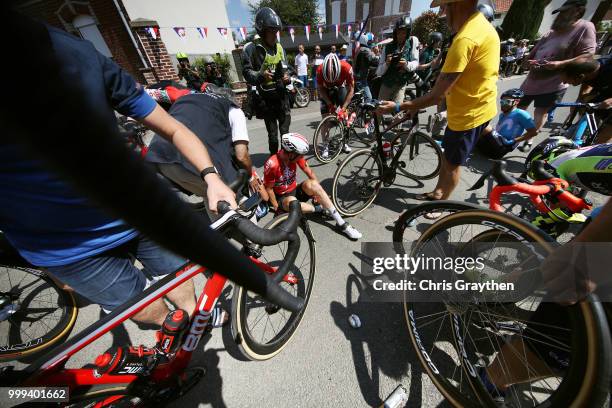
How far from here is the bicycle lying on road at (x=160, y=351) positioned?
127cm

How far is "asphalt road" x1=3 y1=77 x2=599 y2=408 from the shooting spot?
1858 mm

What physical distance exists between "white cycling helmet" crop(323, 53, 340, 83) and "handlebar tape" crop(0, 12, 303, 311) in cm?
535

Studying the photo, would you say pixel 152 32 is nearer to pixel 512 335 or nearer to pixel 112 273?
pixel 112 273

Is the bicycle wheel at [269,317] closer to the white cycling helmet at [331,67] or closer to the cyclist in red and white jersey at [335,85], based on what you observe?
the cyclist in red and white jersey at [335,85]

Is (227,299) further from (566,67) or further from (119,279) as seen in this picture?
(566,67)

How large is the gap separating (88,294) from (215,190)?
1021 millimetres

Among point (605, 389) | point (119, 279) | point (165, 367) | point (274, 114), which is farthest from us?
point (274, 114)

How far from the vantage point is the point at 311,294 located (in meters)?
2.60

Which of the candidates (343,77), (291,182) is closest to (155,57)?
(343,77)

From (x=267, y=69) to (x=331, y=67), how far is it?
139 centimetres

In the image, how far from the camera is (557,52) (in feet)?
13.9

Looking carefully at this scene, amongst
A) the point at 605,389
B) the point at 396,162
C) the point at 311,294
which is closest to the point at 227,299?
the point at 311,294

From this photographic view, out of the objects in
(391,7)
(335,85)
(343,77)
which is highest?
(343,77)

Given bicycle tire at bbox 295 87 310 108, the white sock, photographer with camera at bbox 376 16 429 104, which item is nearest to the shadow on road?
the white sock
